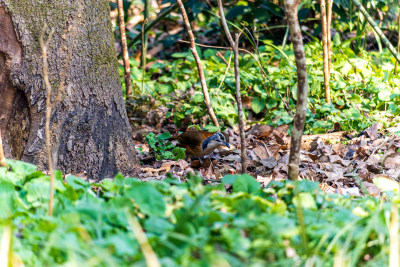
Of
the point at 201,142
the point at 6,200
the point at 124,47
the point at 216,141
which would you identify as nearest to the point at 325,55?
the point at 216,141

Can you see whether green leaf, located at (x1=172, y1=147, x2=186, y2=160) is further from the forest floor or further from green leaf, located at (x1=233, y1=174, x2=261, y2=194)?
green leaf, located at (x1=233, y1=174, x2=261, y2=194)

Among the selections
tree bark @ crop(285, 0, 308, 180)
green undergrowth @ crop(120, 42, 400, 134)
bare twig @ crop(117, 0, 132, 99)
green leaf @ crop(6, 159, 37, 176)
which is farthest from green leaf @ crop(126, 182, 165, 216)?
bare twig @ crop(117, 0, 132, 99)

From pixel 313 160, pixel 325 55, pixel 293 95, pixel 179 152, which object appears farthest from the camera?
pixel 293 95

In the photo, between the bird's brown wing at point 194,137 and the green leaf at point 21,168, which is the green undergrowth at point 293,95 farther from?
the green leaf at point 21,168

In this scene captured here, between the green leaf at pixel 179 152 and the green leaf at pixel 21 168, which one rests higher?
the green leaf at pixel 21 168

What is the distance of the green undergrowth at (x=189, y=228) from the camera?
1.60 meters

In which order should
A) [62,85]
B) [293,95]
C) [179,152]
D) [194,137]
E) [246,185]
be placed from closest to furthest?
1. [246,185]
2. [62,85]
3. [179,152]
4. [194,137]
5. [293,95]

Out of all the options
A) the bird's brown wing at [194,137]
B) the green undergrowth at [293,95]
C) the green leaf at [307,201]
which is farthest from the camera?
the green undergrowth at [293,95]

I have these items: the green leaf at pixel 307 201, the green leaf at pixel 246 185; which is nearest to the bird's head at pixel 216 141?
the green leaf at pixel 246 185

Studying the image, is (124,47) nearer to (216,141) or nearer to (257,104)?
(216,141)

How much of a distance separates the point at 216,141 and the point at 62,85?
190 cm

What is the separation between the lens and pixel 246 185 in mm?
2379

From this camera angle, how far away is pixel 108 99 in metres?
3.40

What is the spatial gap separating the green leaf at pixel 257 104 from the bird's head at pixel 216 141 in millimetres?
1021
